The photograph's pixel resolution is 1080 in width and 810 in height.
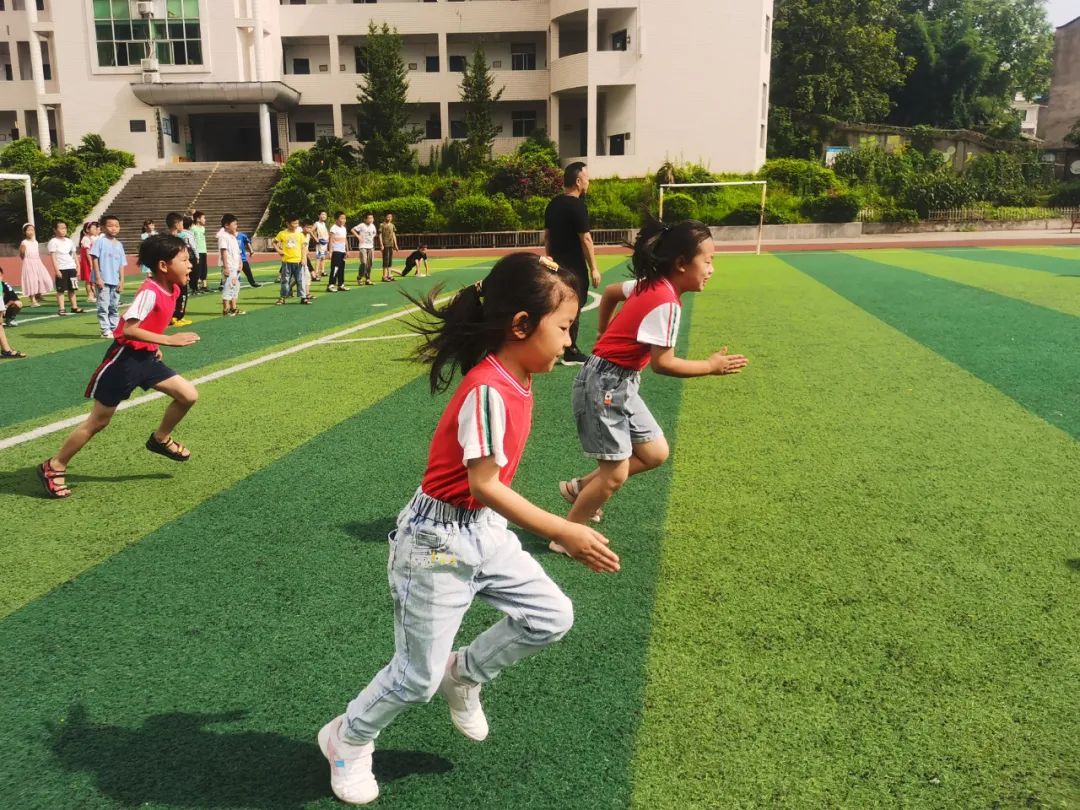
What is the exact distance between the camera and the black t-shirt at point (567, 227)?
9406 millimetres

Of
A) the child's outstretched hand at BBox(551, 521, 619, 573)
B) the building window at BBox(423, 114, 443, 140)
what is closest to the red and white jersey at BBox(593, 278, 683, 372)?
the child's outstretched hand at BBox(551, 521, 619, 573)

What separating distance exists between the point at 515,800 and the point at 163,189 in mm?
48047

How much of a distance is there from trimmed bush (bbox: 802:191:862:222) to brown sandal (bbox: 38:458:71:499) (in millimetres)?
40998

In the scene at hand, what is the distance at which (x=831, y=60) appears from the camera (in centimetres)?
5966

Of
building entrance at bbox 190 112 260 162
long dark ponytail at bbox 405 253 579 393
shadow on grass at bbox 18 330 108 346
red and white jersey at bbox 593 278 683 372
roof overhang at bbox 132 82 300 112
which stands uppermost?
roof overhang at bbox 132 82 300 112

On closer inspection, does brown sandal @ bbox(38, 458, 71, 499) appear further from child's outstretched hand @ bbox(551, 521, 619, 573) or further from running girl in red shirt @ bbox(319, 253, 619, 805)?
child's outstretched hand @ bbox(551, 521, 619, 573)

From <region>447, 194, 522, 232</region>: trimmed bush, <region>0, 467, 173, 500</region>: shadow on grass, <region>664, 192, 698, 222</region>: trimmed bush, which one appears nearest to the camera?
<region>0, 467, 173, 500</region>: shadow on grass

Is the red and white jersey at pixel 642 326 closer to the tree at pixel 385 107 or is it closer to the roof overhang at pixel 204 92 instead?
the tree at pixel 385 107

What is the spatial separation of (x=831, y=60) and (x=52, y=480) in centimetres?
6324

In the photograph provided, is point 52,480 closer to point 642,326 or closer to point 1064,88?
point 642,326

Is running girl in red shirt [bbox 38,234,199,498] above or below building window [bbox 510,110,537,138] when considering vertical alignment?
below

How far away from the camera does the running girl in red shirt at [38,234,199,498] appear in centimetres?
599

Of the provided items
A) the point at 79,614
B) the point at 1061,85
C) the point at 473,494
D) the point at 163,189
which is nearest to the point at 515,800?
the point at 473,494

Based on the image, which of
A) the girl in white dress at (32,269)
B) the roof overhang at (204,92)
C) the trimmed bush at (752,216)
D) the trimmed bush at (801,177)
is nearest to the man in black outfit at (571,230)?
the girl in white dress at (32,269)
